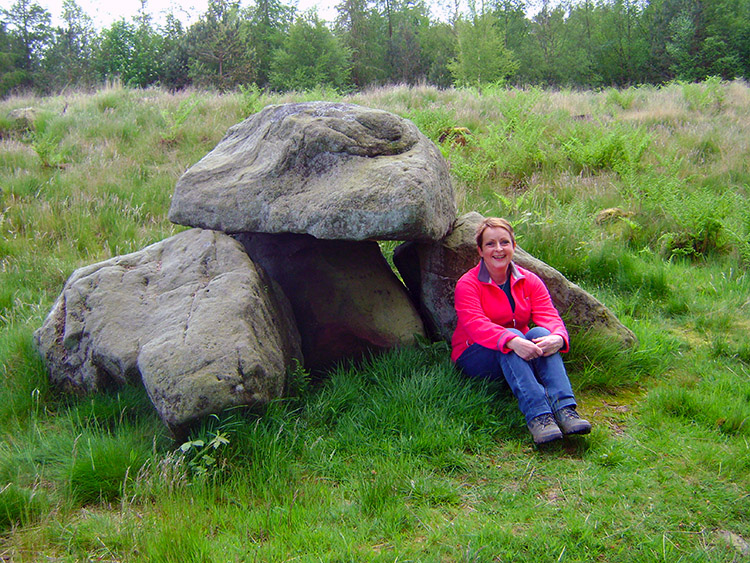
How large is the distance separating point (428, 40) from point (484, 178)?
34.6 metres

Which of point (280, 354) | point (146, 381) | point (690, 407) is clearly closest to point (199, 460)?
point (146, 381)

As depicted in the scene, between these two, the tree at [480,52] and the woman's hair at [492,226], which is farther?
the tree at [480,52]

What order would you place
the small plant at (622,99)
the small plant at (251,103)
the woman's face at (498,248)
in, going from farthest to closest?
the small plant at (622,99), the small plant at (251,103), the woman's face at (498,248)

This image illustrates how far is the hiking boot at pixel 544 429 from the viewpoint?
3.51 m

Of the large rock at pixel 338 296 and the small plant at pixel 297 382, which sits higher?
the large rock at pixel 338 296

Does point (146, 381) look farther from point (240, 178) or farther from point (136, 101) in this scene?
point (136, 101)

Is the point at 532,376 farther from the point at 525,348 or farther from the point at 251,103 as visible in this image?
the point at 251,103

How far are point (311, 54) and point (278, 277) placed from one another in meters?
28.1

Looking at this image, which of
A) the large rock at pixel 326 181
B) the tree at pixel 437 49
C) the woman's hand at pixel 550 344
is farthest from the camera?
the tree at pixel 437 49

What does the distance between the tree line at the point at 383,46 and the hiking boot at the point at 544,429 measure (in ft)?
69.9

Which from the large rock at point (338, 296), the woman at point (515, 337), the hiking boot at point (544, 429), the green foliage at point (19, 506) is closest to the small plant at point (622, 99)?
the large rock at point (338, 296)

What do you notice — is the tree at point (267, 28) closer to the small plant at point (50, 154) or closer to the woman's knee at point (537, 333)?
the small plant at point (50, 154)

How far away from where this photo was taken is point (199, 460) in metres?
3.40

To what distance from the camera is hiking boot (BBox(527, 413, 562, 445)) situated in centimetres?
351
